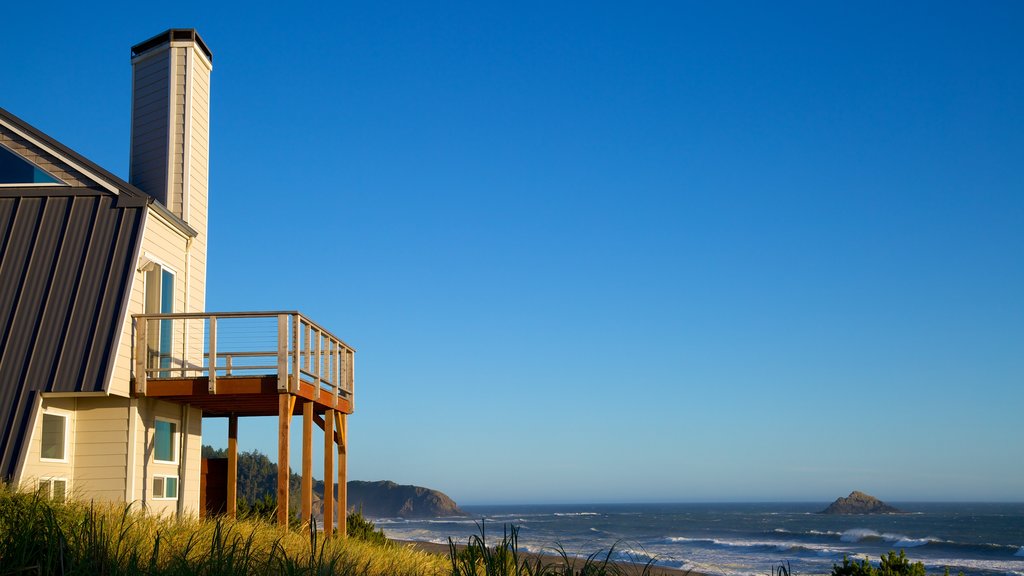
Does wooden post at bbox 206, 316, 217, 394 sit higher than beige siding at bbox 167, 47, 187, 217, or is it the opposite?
beige siding at bbox 167, 47, 187, 217

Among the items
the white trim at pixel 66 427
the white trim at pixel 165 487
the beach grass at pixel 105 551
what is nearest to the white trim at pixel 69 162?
the white trim at pixel 66 427

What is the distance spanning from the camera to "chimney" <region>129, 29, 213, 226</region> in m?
18.2

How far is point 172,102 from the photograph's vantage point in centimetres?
1858

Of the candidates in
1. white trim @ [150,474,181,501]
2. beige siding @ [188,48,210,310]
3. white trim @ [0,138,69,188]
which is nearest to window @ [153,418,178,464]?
white trim @ [150,474,181,501]

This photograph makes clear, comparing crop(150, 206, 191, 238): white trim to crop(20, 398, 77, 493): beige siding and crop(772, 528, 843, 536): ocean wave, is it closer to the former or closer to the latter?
crop(20, 398, 77, 493): beige siding

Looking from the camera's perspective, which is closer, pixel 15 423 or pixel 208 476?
pixel 15 423

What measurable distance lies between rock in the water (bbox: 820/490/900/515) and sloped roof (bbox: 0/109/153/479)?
108 metres

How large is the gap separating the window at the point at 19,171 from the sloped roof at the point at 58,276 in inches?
5.7

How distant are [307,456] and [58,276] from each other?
4.62 meters

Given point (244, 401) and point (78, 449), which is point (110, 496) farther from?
point (244, 401)

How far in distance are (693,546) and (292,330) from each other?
47.9 metres

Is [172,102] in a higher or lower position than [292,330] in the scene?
higher

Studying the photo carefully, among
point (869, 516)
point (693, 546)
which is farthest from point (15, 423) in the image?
point (869, 516)

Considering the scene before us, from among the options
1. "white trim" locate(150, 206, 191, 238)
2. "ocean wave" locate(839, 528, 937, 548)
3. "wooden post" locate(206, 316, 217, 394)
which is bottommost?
"ocean wave" locate(839, 528, 937, 548)
